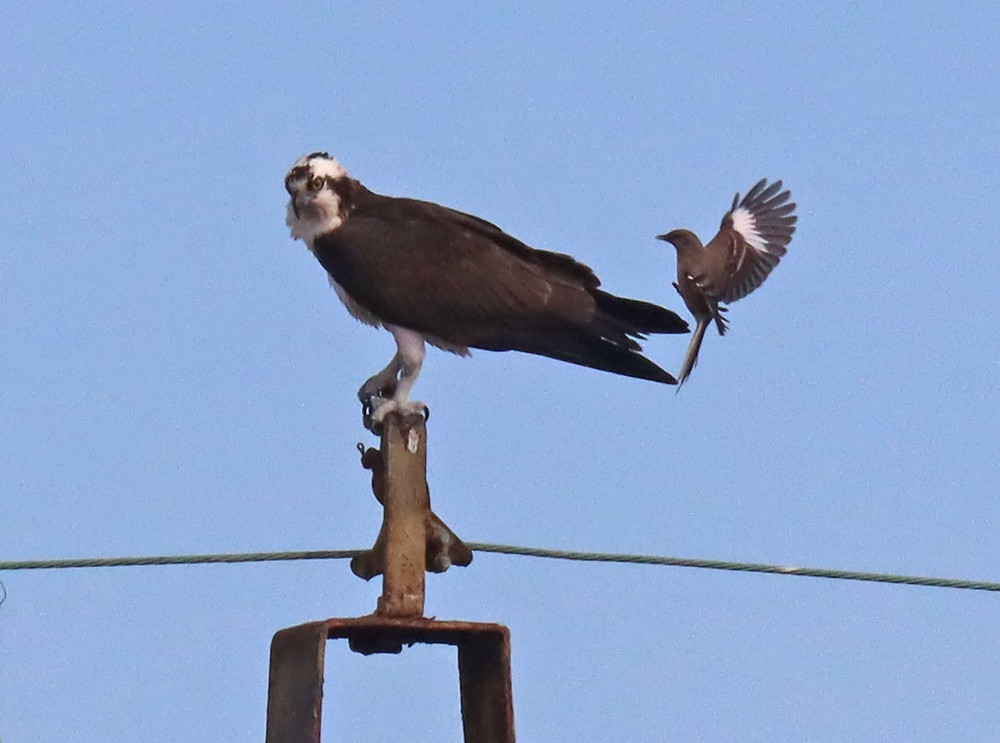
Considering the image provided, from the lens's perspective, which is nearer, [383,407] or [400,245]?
[383,407]

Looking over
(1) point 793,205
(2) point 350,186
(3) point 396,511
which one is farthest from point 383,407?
(1) point 793,205

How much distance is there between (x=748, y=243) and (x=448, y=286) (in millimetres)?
2103

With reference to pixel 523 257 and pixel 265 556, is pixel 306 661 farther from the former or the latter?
pixel 523 257

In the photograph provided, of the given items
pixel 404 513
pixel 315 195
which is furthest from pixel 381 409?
pixel 315 195

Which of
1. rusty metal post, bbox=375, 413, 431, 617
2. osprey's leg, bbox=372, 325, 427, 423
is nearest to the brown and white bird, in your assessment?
osprey's leg, bbox=372, 325, 427, 423

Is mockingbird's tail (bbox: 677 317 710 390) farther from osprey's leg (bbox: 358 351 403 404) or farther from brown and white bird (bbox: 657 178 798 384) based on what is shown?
osprey's leg (bbox: 358 351 403 404)

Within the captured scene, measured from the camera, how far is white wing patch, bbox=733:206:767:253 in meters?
9.18

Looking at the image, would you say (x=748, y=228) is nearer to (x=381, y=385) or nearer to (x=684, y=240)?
(x=684, y=240)

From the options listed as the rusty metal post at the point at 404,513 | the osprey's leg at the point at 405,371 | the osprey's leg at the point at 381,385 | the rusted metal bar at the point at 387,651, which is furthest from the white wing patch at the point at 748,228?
the rusted metal bar at the point at 387,651

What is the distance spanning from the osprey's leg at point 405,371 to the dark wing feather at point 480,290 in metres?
0.06

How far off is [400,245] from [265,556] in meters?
2.39

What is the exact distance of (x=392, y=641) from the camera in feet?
18.3

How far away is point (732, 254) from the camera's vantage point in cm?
901

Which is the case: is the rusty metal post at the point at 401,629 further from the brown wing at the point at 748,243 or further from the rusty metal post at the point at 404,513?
the brown wing at the point at 748,243
